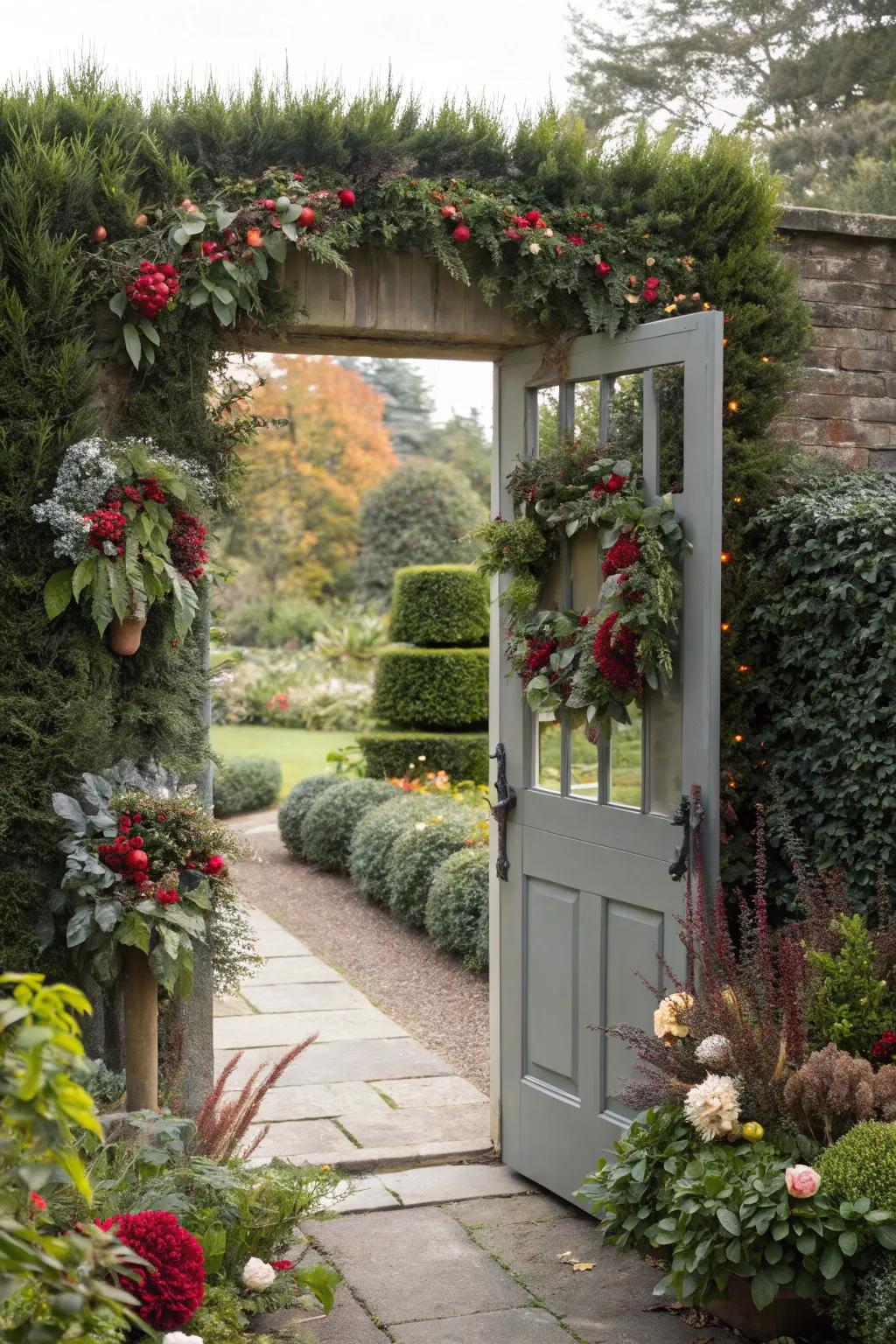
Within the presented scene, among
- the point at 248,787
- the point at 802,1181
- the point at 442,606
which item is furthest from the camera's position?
the point at 248,787

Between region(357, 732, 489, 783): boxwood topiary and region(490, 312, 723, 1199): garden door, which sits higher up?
region(490, 312, 723, 1199): garden door

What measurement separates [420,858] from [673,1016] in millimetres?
4462

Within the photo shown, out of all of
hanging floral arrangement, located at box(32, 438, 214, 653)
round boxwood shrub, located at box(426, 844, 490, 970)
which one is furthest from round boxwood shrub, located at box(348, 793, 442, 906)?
hanging floral arrangement, located at box(32, 438, 214, 653)

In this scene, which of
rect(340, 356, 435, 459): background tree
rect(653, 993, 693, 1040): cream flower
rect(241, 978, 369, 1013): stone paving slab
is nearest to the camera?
rect(653, 993, 693, 1040): cream flower

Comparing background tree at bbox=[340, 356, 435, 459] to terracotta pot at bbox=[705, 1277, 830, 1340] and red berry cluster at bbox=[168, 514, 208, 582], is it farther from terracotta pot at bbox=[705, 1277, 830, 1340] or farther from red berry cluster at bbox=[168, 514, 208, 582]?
terracotta pot at bbox=[705, 1277, 830, 1340]

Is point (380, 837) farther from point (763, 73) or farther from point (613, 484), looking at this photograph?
point (763, 73)

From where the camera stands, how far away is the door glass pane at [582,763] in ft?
12.3

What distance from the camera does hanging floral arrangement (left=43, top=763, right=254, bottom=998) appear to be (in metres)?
3.17

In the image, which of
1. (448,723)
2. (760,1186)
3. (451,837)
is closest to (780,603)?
(760,1186)

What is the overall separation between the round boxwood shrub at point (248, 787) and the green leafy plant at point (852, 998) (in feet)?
27.6

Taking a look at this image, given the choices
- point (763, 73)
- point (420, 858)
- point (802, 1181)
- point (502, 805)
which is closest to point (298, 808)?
point (420, 858)

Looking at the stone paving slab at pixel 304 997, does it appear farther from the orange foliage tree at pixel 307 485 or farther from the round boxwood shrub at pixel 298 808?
the orange foliage tree at pixel 307 485

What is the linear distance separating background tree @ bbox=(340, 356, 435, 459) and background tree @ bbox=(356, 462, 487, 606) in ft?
31.1

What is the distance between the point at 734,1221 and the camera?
2717 millimetres
